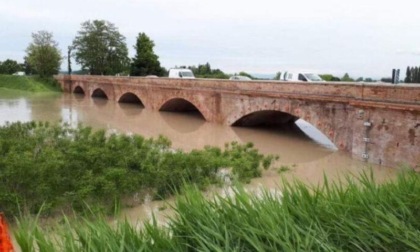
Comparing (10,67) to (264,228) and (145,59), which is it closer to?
(145,59)

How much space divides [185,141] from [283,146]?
12.2 ft

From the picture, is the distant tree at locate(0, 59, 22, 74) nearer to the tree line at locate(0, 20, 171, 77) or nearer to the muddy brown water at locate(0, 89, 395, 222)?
the tree line at locate(0, 20, 171, 77)

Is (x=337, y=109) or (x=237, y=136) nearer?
(x=337, y=109)

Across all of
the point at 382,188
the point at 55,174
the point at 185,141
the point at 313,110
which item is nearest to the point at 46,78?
the point at 185,141

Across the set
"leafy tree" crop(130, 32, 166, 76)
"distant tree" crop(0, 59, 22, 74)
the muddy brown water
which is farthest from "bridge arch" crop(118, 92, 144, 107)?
"distant tree" crop(0, 59, 22, 74)

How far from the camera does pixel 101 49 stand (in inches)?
2125

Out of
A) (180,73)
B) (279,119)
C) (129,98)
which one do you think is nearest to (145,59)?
(129,98)

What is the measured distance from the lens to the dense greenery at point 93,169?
6.37 meters

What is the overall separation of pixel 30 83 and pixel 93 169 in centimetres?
4689

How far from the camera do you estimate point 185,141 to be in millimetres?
15203

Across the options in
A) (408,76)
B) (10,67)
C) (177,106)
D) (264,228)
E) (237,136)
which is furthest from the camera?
(10,67)

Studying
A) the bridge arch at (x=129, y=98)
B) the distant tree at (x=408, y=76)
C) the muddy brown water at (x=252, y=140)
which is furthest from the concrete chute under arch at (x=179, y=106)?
the distant tree at (x=408, y=76)

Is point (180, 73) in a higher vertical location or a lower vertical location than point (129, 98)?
higher

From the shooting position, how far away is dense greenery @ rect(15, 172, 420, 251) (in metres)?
2.77
